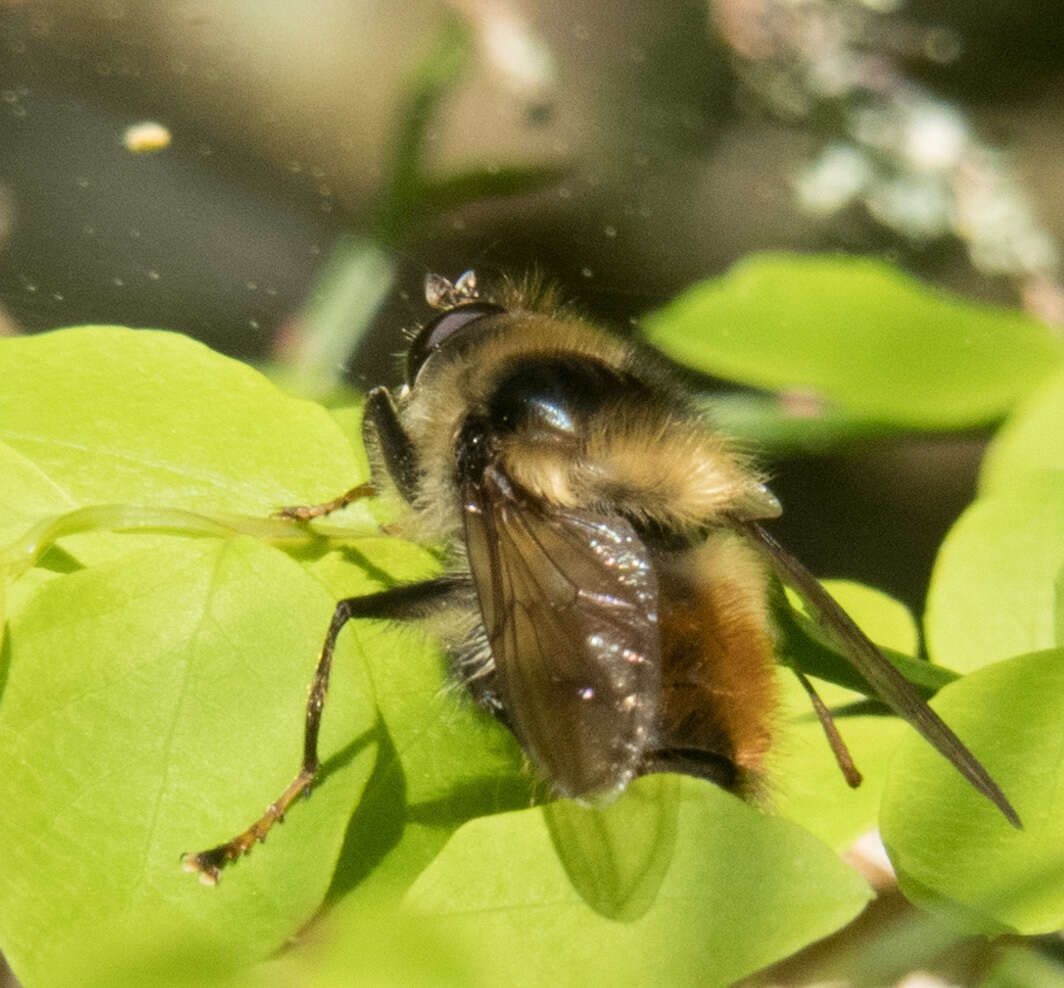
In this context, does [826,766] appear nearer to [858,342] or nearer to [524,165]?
[858,342]

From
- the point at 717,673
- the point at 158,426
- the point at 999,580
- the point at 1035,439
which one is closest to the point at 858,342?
the point at 1035,439

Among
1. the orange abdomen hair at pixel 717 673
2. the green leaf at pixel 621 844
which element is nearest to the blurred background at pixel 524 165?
the orange abdomen hair at pixel 717 673

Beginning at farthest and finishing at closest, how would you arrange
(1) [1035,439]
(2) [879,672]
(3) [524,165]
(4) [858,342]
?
(3) [524,165], (4) [858,342], (1) [1035,439], (2) [879,672]

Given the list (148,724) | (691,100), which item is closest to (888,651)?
(148,724)

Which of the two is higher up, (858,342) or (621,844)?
(858,342)

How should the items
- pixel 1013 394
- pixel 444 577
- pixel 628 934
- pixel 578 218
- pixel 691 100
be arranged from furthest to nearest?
pixel 691 100 < pixel 578 218 < pixel 1013 394 < pixel 444 577 < pixel 628 934

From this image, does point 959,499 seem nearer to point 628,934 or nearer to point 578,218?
point 578,218

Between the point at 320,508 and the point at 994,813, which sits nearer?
the point at 994,813
